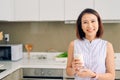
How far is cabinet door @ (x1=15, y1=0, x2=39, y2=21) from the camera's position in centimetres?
297

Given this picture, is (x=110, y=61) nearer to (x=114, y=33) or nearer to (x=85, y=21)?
(x=85, y=21)

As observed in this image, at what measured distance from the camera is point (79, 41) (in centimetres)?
152

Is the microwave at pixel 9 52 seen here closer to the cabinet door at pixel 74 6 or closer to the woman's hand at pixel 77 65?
the cabinet door at pixel 74 6

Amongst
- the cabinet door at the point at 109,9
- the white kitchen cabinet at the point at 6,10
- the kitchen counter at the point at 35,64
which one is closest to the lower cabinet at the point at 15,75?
the kitchen counter at the point at 35,64

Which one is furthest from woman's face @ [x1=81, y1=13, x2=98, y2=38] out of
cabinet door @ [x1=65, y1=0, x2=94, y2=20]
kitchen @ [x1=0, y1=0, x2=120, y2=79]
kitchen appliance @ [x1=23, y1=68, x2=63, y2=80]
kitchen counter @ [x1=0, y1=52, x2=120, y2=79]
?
kitchen @ [x1=0, y1=0, x2=120, y2=79]

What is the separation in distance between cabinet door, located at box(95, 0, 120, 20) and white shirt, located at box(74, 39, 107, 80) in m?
1.46

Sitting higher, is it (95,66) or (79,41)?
(79,41)

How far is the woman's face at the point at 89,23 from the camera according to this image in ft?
4.61

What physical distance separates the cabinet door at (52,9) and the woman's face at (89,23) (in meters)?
1.53

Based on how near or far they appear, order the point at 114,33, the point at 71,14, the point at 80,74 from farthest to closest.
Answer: the point at 114,33 < the point at 71,14 < the point at 80,74

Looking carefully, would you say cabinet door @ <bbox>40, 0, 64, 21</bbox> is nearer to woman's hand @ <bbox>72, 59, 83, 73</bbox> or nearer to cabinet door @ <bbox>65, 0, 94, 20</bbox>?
cabinet door @ <bbox>65, 0, 94, 20</bbox>

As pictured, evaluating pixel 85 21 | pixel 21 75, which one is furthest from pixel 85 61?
pixel 21 75

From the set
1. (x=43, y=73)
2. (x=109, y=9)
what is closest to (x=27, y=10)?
(x=43, y=73)

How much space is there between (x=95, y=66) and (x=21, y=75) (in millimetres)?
1500
